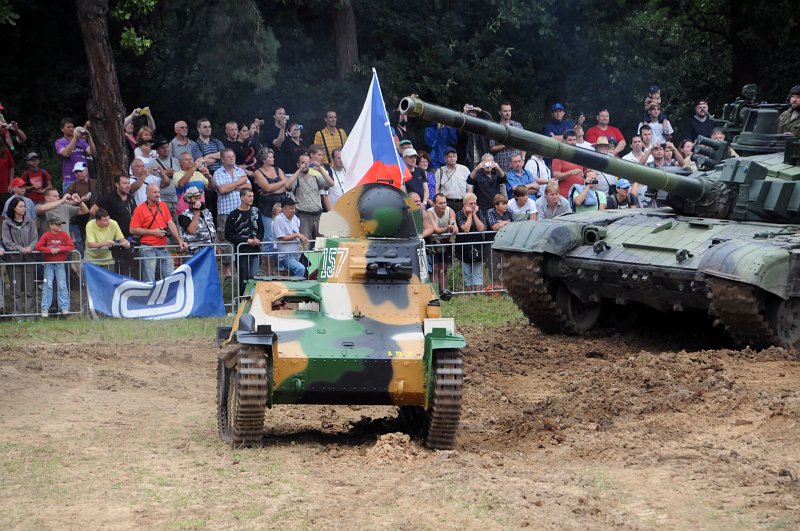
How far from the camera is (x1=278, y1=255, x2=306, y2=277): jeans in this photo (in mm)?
19156

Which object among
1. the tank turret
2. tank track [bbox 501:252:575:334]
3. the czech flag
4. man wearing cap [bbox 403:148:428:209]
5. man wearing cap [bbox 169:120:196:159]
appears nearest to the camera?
the tank turret

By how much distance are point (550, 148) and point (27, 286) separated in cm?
732

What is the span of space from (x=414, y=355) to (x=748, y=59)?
19775 mm

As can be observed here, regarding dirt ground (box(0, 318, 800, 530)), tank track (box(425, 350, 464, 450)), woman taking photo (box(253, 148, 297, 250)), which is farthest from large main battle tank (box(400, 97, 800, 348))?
woman taking photo (box(253, 148, 297, 250))

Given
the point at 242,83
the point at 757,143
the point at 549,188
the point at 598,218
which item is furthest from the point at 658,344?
the point at 242,83

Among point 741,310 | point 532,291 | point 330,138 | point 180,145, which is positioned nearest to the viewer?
point 741,310

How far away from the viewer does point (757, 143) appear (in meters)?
17.5

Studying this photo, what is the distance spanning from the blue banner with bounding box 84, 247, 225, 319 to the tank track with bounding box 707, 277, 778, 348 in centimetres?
686

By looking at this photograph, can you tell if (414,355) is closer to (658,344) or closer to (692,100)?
(658,344)

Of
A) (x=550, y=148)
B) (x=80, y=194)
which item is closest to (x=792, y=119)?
(x=550, y=148)

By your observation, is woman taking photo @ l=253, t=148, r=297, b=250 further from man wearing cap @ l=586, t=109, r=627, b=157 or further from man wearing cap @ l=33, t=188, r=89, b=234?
man wearing cap @ l=586, t=109, r=627, b=157

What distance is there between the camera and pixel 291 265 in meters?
19.2

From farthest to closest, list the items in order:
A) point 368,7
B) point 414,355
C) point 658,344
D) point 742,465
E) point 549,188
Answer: point 368,7
point 549,188
point 658,344
point 414,355
point 742,465

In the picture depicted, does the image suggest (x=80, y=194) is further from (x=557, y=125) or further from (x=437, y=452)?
(x=437, y=452)
